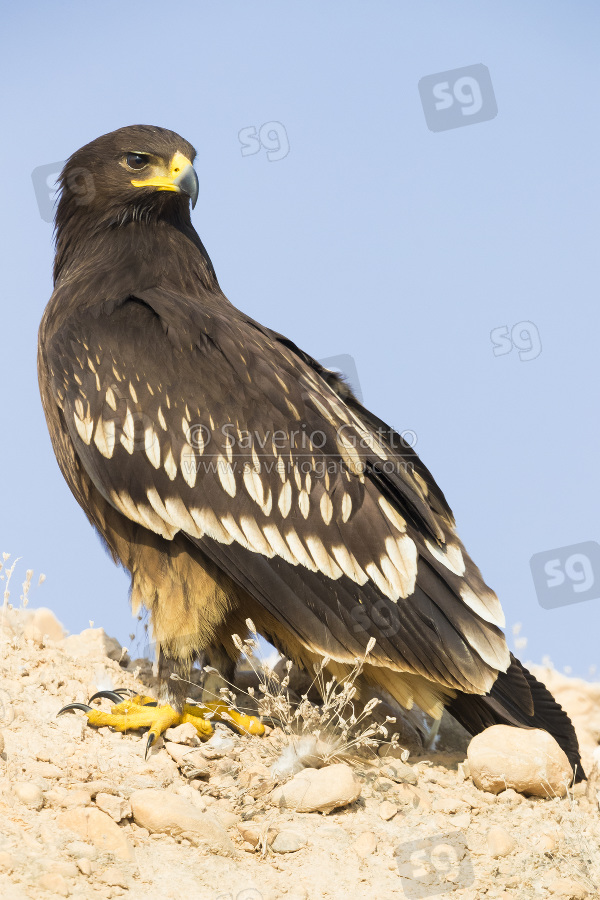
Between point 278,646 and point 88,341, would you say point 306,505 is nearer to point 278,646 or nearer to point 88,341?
point 278,646

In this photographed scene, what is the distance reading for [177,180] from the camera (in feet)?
20.7

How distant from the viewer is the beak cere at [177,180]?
20.6ft

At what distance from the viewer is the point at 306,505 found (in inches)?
217

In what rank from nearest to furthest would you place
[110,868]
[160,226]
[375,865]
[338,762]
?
1. [110,868]
2. [375,865]
3. [338,762]
4. [160,226]

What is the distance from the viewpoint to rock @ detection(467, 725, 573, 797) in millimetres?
5160

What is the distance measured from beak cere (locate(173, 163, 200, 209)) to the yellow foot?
3.37 metres

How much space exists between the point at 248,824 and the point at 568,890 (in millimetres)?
1567

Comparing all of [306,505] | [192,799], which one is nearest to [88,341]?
[306,505]

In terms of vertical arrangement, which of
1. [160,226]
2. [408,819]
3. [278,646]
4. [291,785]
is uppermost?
[160,226]

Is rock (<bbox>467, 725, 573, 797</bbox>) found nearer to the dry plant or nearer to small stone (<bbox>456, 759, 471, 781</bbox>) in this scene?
small stone (<bbox>456, 759, 471, 781</bbox>)

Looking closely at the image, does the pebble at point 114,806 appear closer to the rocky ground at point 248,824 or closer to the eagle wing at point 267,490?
the rocky ground at point 248,824

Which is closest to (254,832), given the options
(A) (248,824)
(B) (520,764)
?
(A) (248,824)

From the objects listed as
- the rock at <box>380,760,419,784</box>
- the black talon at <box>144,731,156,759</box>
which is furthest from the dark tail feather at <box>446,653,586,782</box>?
the black talon at <box>144,731,156,759</box>

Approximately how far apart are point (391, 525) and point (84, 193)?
3290mm
